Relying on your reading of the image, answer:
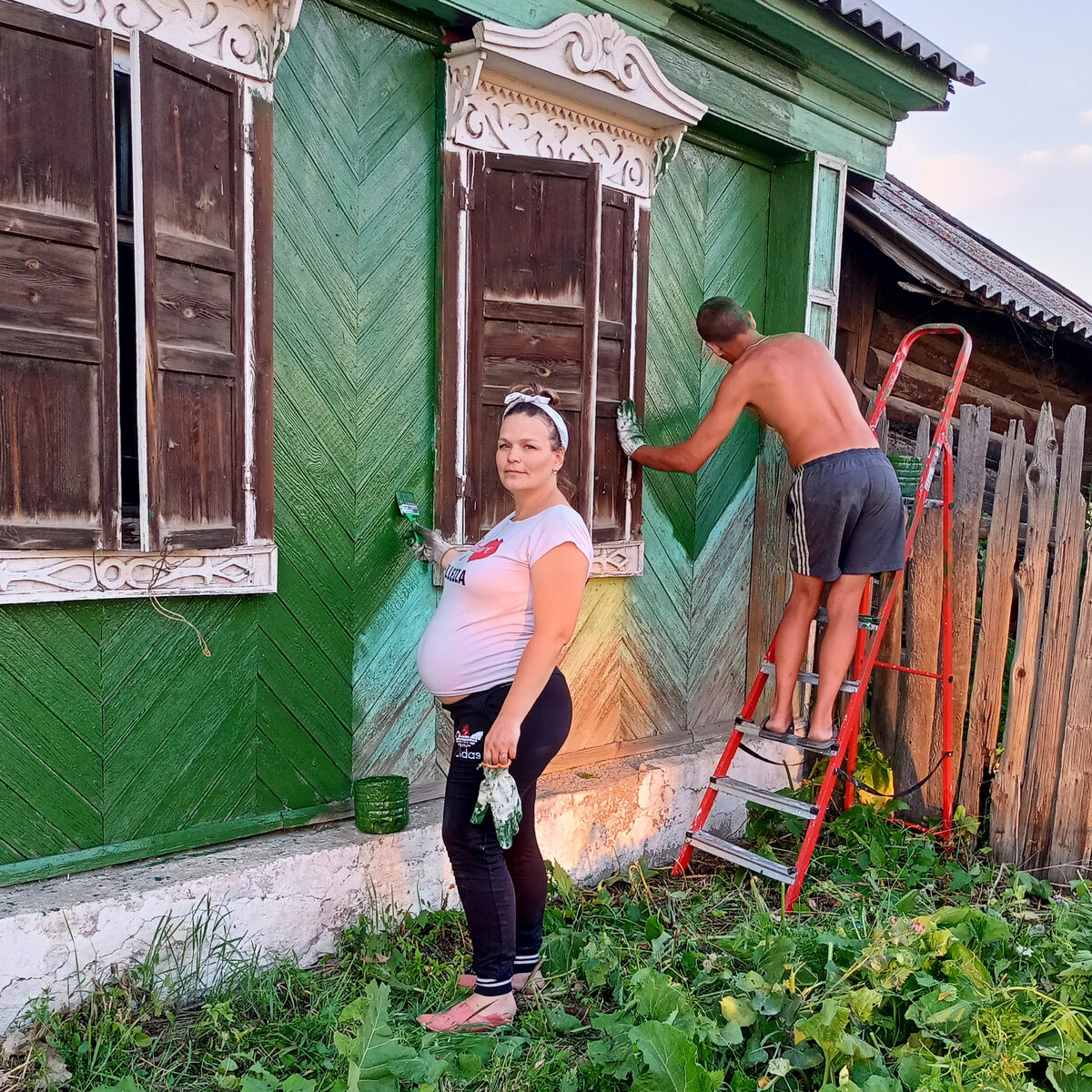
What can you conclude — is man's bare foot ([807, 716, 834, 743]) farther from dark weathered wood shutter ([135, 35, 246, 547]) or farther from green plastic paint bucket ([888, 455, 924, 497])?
dark weathered wood shutter ([135, 35, 246, 547])

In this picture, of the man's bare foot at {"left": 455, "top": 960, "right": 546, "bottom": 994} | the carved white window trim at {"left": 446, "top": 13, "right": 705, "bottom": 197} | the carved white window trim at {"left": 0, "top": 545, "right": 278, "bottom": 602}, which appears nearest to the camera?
the carved white window trim at {"left": 0, "top": 545, "right": 278, "bottom": 602}

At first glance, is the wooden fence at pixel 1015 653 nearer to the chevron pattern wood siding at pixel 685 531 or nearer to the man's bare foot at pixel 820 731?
the man's bare foot at pixel 820 731

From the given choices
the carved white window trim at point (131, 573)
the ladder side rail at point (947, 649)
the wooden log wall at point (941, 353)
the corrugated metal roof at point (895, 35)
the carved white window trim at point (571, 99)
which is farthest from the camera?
the wooden log wall at point (941, 353)

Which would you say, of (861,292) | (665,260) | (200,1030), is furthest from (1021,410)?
(200,1030)

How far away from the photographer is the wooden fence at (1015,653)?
4.18m

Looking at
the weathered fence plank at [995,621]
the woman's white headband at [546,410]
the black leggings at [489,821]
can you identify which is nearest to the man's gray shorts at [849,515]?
the weathered fence plank at [995,621]

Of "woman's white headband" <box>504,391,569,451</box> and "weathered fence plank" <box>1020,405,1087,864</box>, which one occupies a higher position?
"woman's white headband" <box>504,391,569,451</box>

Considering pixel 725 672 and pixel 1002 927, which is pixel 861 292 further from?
pixel 1002 927

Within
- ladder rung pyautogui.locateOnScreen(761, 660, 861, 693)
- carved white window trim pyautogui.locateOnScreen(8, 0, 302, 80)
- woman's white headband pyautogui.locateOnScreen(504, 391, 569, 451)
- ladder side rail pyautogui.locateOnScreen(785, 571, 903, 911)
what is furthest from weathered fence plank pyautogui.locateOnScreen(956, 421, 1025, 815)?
carved white window trim pyautogui.locateOnScreen(8, 0, 302, 80)

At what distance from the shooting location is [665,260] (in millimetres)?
4684

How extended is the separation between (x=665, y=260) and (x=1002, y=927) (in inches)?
125

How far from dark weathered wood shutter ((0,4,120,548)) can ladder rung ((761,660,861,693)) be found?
2753 mm

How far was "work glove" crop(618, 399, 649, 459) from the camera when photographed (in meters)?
4.39

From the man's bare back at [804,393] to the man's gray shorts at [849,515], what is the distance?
7cm
